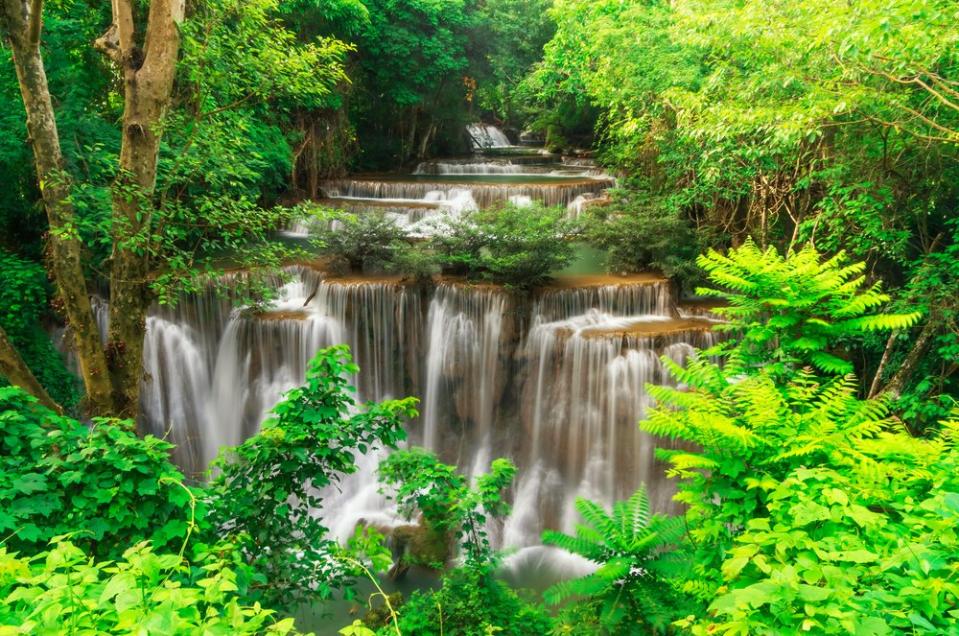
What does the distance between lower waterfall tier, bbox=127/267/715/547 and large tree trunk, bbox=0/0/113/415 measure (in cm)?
440

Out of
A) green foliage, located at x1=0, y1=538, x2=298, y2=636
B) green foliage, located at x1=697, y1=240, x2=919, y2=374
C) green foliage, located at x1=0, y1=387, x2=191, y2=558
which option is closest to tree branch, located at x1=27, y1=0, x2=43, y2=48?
green foliage, located at x1=0, y1=387, x2=191, y2=558

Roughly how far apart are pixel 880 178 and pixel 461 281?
6.42 m

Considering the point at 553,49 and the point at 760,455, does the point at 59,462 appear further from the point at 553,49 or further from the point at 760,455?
the point at 553,49

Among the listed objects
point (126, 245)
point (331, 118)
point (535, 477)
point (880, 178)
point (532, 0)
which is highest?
point (532, 0)

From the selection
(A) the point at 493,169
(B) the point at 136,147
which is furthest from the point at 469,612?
(A) the point at 493,169

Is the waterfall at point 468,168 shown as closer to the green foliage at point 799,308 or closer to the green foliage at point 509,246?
the green foliage at point 509,246

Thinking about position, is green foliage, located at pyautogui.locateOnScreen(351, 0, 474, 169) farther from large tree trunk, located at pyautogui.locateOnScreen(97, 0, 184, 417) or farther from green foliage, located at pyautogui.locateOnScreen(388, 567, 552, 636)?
green foliage, located at pyautogui.locateOnScreen(388, 567, 552, 636)

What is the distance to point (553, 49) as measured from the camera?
15430 millimetres

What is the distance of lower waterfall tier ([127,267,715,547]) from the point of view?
9266mm

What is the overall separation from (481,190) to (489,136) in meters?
16.8

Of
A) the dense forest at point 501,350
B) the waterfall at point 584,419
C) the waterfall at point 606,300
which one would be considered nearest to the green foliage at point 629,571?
the dense forest at point 501,350

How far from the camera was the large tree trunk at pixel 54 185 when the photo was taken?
16.0 ft

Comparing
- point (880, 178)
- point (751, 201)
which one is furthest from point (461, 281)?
point (880, 178)

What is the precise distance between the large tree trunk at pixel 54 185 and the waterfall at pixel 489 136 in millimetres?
24416
